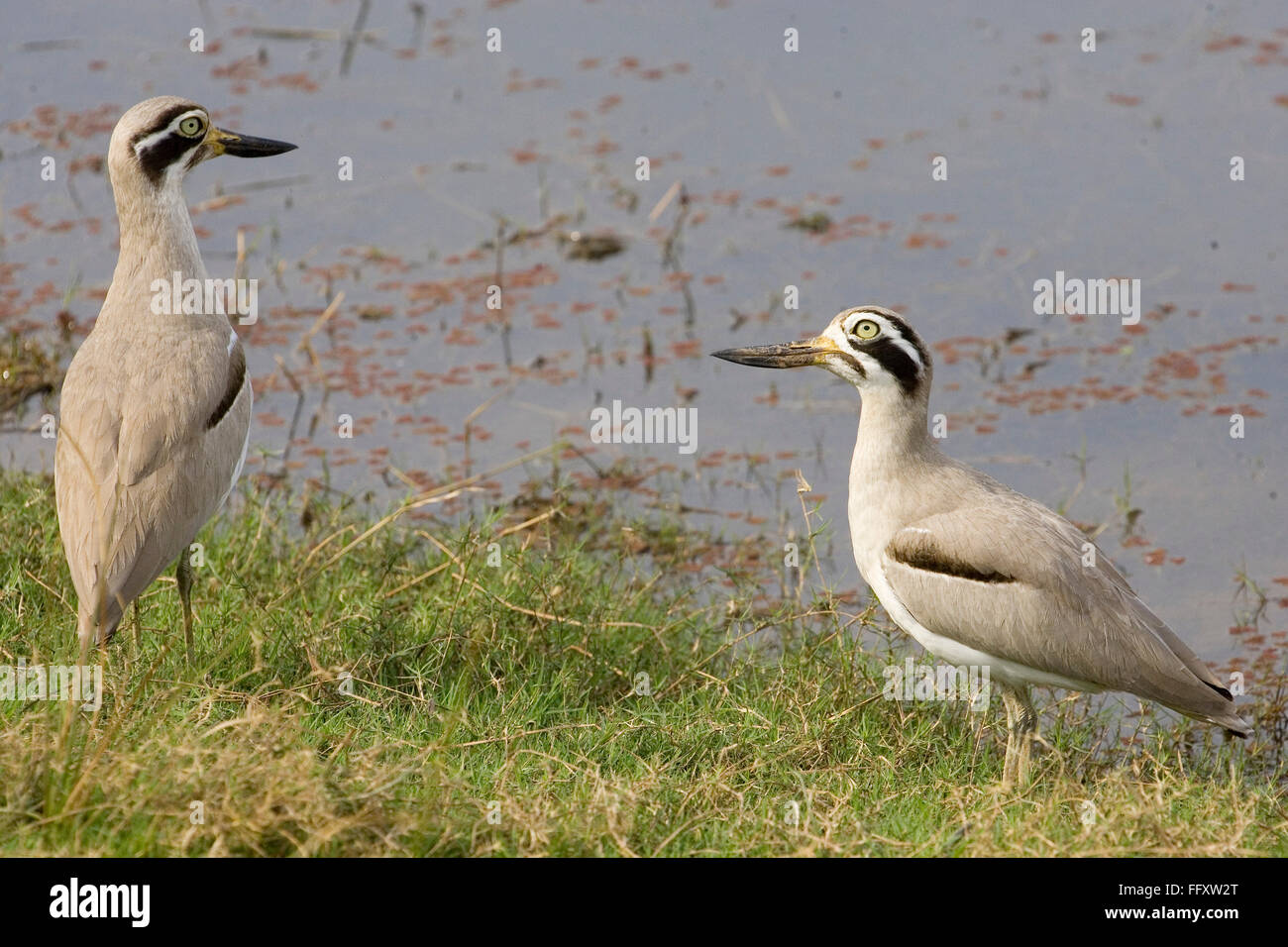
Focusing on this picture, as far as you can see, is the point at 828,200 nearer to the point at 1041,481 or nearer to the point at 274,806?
the point at 1041,481

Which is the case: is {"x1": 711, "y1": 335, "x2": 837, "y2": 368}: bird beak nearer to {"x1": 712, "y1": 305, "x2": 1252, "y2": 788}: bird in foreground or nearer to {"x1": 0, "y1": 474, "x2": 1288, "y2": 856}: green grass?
{"x1": 712, "y1": 305, "x2": 1252, "y2": 788}: bird in foreground

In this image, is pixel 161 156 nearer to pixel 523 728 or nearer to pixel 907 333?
pixel 523 728

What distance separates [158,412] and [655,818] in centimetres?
252

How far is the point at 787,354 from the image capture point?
24.5ft

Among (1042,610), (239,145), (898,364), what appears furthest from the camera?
Answer: (239,145)

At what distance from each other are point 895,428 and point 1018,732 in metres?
1.26

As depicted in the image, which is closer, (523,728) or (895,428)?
(523,728)

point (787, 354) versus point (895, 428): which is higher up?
point (787, 354)

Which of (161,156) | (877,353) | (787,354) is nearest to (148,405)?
(161,156)

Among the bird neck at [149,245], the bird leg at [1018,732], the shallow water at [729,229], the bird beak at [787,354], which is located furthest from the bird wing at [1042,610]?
the bird neck at [149,245]

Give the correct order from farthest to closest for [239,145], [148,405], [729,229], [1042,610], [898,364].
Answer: [729,229] → [239,145] → [898,364] → [148,405] → [1042,610]

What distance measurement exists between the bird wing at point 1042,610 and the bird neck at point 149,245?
3144mm

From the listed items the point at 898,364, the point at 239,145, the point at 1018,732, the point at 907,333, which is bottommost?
the point at 1018,732

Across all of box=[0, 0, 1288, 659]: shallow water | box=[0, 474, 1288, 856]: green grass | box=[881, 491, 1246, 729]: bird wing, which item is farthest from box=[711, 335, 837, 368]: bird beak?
box=[0, 0, 1288, 659]: shallow water
